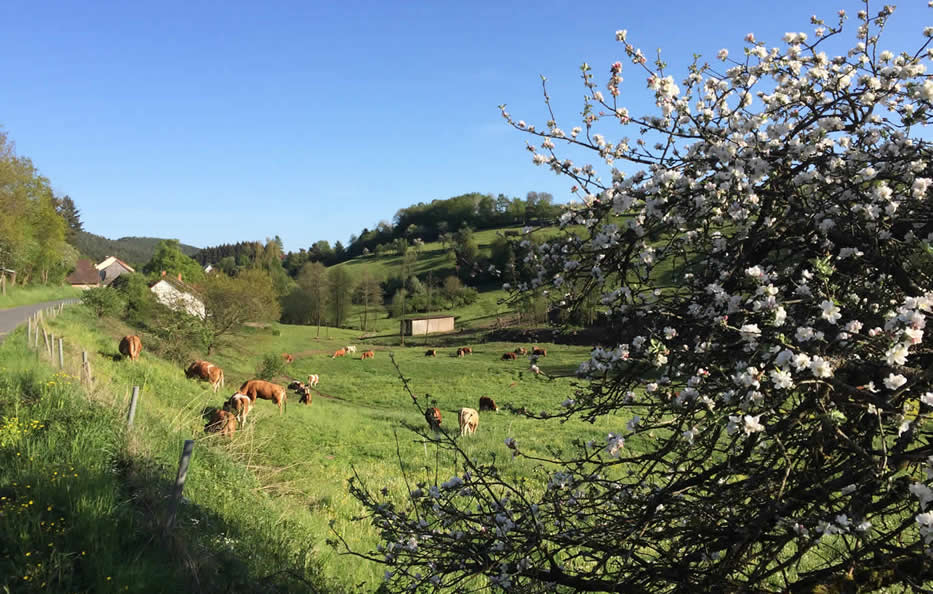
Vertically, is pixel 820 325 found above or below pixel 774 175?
below

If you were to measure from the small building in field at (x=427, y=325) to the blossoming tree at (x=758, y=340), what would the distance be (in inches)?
3153

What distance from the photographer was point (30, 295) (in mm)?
49312

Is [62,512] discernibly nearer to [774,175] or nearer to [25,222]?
[774,175]

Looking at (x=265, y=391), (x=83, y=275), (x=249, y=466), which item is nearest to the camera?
(x=249, y=466)

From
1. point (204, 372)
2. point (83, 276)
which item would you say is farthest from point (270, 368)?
point (83, 276)

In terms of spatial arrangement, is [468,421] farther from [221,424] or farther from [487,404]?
[221,424]

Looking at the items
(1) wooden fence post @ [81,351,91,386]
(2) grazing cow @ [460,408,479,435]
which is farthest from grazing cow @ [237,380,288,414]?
(1) wooden fence post @ [81,351,91,386]

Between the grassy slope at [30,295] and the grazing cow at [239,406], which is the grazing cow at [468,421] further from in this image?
the grassy slope at [30,295]

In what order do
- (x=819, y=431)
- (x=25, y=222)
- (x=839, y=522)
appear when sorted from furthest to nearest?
(x=25, y=222) → (x=819, y=431) → (x=839, y=522)

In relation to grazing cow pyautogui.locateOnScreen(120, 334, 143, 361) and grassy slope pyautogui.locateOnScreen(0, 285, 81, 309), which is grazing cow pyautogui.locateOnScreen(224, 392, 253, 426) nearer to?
grazing cow pyautogui.locateOnScreen(120, 334, 143, 361)

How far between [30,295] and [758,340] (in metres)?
60.8

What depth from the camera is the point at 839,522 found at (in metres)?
2.75

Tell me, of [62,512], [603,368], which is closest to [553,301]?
[603,368]

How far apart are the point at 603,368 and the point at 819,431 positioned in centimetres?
139
